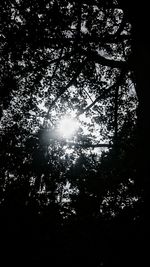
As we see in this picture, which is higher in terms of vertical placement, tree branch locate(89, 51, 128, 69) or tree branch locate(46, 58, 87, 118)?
tree branch locate(46, 58, 87, 118)

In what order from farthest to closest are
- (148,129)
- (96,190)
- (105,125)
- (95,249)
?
(105,125), (148,129), (96,190), (95,249)

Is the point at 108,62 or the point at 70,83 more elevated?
the point at 70,83

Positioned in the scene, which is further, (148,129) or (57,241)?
(148,129)

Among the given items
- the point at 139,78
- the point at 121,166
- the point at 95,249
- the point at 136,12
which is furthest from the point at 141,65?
the point at 95,249

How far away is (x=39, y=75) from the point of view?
337 inches

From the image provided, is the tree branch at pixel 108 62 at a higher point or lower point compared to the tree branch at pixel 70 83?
lower

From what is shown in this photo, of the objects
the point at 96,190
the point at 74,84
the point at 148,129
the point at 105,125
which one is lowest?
the point at 96,190

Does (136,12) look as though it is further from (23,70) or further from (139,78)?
(23,70)

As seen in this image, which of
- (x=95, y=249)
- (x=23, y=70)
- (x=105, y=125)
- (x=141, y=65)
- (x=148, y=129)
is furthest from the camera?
(x=105, y=125)

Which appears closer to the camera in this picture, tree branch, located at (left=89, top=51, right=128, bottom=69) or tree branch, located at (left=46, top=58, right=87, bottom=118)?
tree branch, located at (left=89, top=51, right=128, bottom=69)

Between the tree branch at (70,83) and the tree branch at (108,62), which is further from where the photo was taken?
the tree branch at (70,83)

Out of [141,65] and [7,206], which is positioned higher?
[141,65]

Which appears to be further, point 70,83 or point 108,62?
point 70,83

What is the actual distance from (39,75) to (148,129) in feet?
17.3
